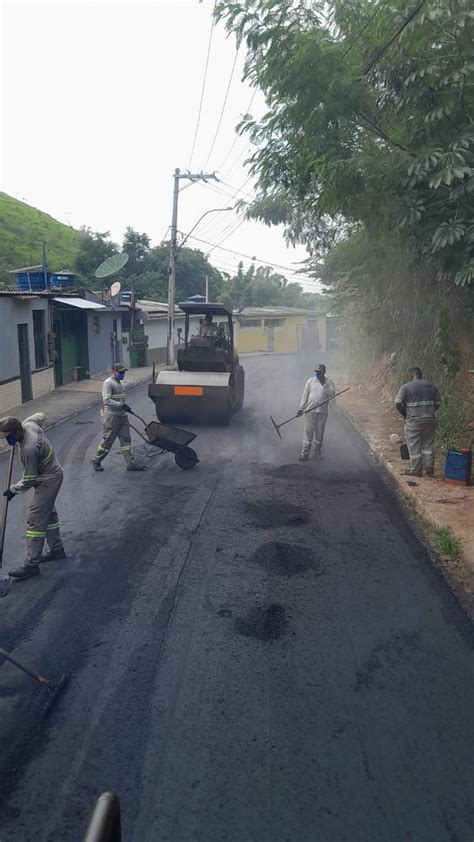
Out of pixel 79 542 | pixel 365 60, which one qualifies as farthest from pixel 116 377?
pixel 365 60

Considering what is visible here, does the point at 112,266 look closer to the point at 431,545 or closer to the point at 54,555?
the point at 54,555

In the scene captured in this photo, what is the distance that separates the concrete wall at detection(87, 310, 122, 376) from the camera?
2333cm

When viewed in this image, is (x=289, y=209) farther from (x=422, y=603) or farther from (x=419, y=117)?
(x=422, y=603)

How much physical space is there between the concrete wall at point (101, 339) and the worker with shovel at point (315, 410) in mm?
13181

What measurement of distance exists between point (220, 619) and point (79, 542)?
96.8 inches

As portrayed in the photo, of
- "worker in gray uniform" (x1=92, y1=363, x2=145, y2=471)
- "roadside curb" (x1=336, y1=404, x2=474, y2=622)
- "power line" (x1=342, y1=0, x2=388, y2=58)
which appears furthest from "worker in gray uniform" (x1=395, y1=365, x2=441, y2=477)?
"power line" (x1=342, y1=0, x2=388, y2=58)

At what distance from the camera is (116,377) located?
10516 mm

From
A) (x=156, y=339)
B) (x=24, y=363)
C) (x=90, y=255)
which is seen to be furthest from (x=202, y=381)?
(x=90, y=255)

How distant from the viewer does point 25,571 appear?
20.8 ft

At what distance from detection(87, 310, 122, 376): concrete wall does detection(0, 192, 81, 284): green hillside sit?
8.44m

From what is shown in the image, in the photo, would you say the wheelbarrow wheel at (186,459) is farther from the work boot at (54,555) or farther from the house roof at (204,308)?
A: the house roof at (204,308)

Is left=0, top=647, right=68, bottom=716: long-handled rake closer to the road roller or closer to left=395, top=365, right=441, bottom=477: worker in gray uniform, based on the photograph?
left=395, top=365, right=441, bottom=477: worker in gray uniform

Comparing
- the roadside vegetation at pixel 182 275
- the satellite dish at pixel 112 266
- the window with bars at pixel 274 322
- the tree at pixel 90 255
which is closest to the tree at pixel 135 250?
the roadside vegetation at pixel 182 275

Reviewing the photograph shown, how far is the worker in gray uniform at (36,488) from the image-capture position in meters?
6.36
